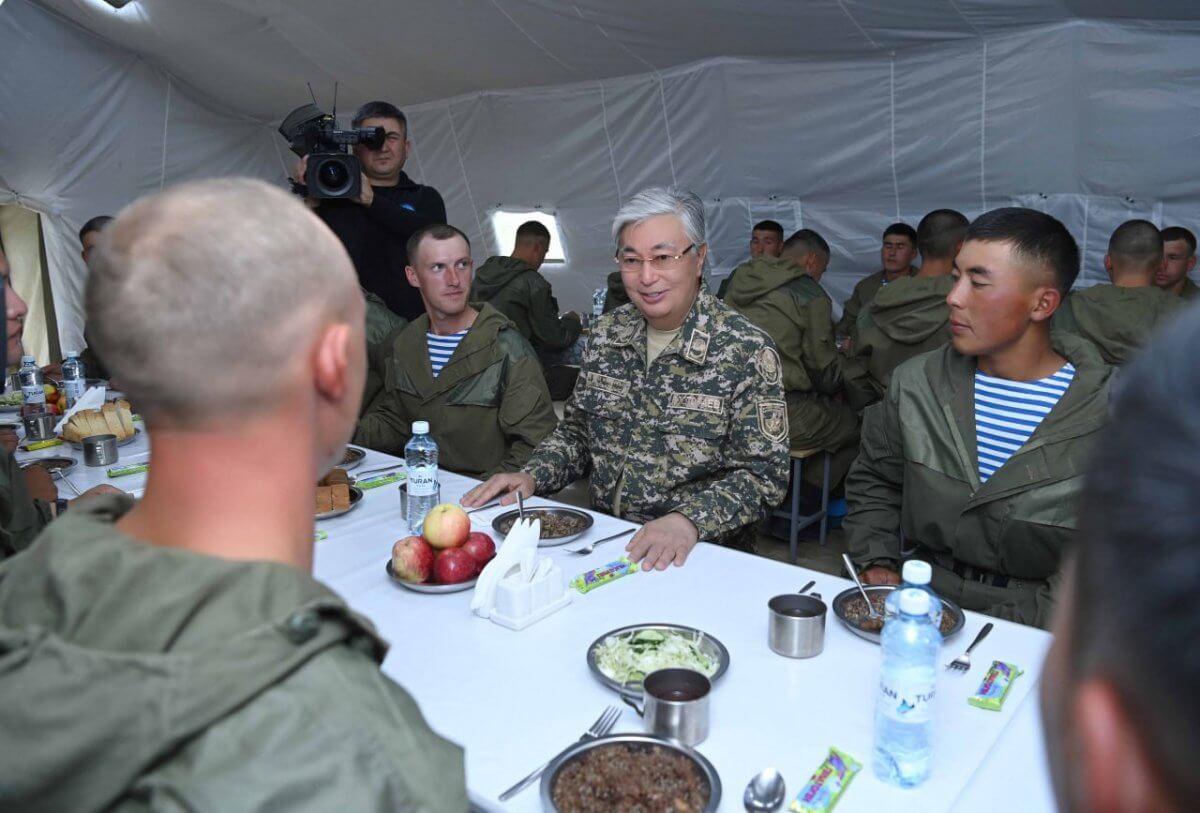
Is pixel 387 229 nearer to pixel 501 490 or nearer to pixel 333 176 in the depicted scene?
pixel 333 176

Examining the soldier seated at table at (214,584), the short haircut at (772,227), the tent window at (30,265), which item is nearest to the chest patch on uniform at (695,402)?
the soldier seated at table at (214,584)

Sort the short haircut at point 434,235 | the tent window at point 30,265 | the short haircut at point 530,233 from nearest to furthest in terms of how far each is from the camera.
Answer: the short haircut at point 434,235, the short haircut at point 530,233, the tent window at point 30,265

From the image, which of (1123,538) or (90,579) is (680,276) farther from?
(1123,538)

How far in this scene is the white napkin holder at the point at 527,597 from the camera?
1.70 metres

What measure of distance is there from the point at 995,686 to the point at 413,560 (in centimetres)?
118

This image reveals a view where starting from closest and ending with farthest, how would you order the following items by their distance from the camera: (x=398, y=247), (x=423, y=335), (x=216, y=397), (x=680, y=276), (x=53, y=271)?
1. (x=216, y=397)
2. (x=680, y=276)
3. (x=423, y=335)
4. (x=398, y=247)
5. (x=53, y=271)

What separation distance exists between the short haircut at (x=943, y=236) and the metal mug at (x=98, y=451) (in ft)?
13.4

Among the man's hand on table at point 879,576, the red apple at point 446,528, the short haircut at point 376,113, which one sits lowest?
the man's hand on table at point 879,576

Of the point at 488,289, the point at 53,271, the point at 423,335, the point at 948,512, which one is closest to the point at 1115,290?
the point at 948,512

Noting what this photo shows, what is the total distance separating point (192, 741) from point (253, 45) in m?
8.04

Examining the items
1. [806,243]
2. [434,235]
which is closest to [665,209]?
[434,235]

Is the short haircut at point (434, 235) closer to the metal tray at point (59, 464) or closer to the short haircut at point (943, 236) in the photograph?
the metal tray at point (59, 464)

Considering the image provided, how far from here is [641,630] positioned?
1621 millimetres

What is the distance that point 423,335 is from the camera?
352 cm
